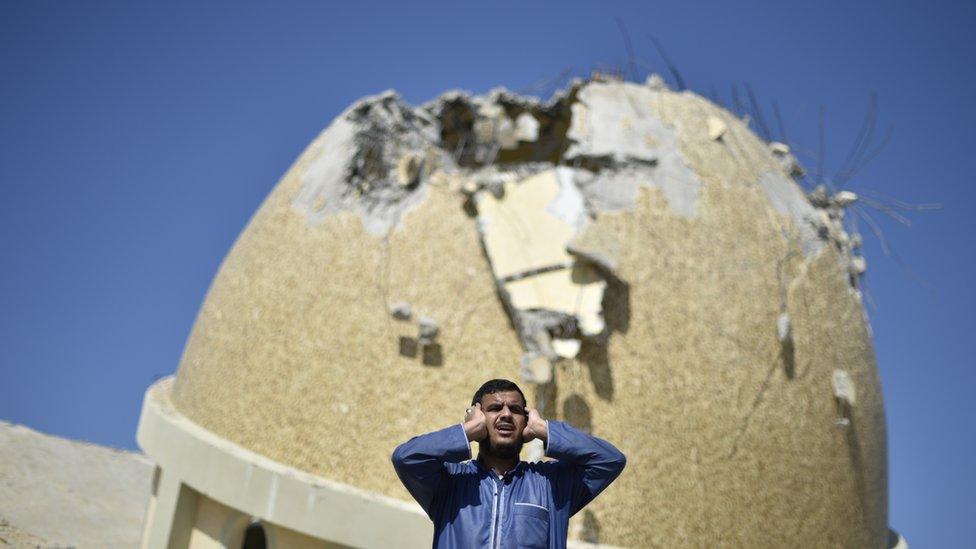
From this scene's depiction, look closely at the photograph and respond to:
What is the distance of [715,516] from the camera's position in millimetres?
5410

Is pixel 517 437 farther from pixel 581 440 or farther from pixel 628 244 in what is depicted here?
→ pixel 628 244

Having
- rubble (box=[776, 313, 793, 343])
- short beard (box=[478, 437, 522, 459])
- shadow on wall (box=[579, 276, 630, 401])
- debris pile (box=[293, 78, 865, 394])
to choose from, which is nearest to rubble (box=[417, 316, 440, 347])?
debris pile (box=[293, 78, 865, 394])

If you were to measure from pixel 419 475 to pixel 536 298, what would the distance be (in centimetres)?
312

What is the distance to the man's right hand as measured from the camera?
2.55m

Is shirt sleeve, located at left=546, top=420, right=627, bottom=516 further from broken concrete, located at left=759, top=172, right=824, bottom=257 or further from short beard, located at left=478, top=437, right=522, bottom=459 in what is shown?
broken concrete, located at left=759, top=172, right=824, bottom=257

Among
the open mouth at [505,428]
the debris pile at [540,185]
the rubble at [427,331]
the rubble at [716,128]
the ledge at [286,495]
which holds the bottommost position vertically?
the ledge at [286,495]

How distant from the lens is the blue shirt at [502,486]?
99.2 inches

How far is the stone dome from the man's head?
277cm

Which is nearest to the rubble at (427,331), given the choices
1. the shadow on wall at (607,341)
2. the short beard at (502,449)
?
the shadow on wall at (607,341)

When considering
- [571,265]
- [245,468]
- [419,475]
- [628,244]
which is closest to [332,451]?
[245,468]

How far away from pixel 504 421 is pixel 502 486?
8.9 inches

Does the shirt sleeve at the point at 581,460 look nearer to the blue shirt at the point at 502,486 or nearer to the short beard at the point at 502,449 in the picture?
the blue shirt at the point at 502,486

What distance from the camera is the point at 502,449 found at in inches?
102

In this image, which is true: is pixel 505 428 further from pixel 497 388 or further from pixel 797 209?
pixel 797 209
